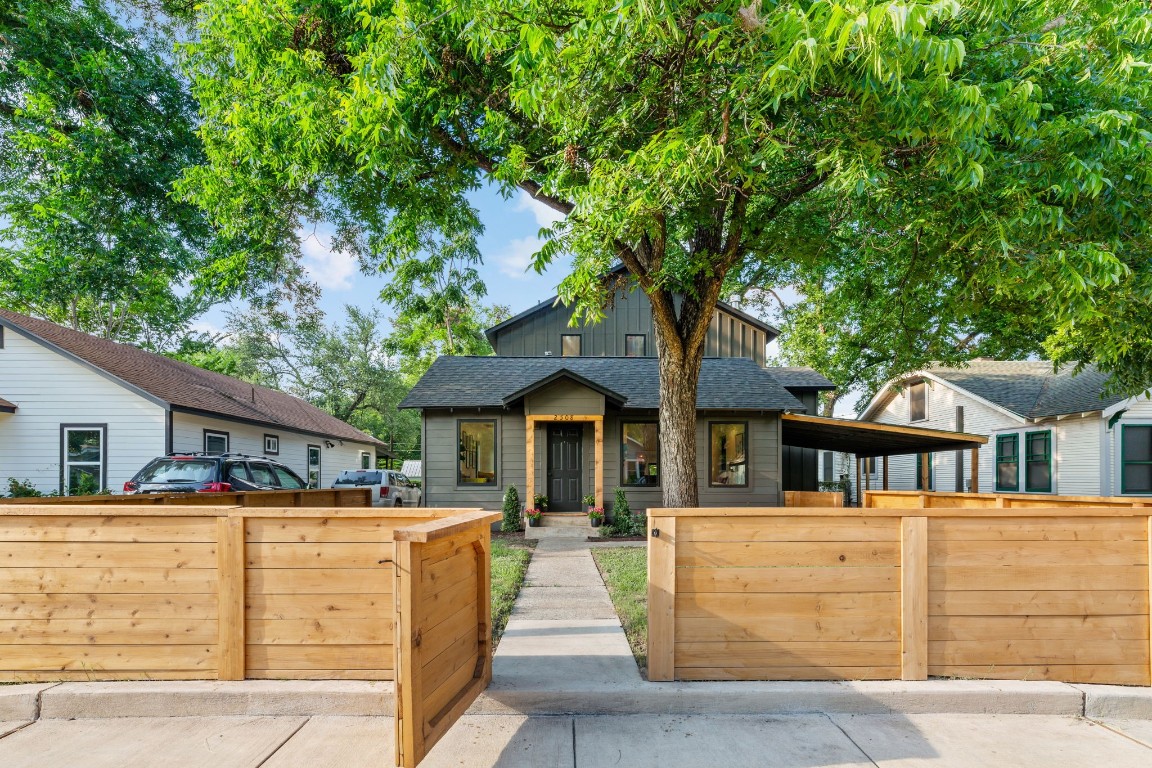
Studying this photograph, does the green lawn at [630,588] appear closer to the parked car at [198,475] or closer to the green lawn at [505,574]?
the green lawn at [505,574]

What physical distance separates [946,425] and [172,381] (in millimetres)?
23705

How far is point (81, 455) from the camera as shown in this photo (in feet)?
47.6

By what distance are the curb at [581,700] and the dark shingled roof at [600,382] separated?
9.75 m

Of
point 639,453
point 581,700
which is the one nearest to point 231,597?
point 581,700

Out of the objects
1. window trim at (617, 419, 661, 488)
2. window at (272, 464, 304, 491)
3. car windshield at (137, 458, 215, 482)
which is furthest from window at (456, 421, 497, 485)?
car windshield at (137, 458, 215, 482)

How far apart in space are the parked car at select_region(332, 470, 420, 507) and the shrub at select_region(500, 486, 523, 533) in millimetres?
7260

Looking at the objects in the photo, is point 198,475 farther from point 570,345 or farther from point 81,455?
point 570,345

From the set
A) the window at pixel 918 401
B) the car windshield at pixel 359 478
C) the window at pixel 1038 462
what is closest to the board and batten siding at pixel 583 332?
the car windshield at pixel 359 478

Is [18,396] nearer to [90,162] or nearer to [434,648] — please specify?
[90,162]

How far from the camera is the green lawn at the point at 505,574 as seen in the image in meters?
5.74

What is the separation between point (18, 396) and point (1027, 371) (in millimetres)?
28405

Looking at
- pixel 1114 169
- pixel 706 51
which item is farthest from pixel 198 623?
pixel 1114 169

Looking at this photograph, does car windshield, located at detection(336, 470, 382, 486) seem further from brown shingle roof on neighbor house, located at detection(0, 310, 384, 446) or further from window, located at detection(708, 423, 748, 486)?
window, located at detection(708, 423, 748, 486)

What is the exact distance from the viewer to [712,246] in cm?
856
